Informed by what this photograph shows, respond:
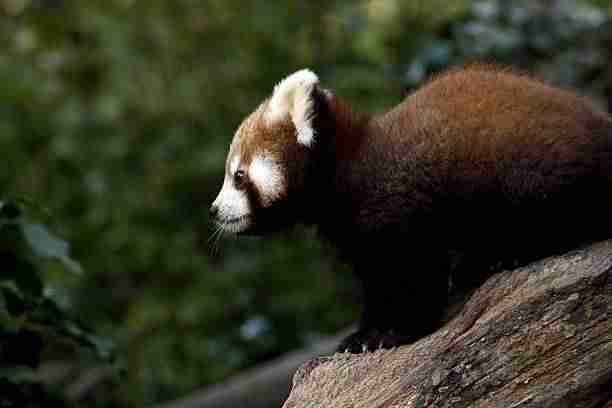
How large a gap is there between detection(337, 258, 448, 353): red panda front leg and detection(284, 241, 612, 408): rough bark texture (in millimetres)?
261

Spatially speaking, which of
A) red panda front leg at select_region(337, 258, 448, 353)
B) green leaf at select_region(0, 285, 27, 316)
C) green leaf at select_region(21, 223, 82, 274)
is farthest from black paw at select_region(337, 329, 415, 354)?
green leaf at select_region(0, 285, 27, 316)

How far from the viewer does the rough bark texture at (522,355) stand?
4398 millimetres

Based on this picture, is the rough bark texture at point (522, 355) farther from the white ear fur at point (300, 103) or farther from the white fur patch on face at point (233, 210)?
the white ear fur at point (300, 103)

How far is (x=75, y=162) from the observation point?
475 inches

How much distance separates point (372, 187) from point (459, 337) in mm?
933

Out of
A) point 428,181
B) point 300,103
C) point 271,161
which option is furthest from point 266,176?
point 428,181

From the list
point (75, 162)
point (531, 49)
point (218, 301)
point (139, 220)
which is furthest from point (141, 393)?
point (531, 49)

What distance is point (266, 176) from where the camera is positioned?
5543 millimetres

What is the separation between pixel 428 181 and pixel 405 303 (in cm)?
60

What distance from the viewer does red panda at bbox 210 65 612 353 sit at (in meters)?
4.94

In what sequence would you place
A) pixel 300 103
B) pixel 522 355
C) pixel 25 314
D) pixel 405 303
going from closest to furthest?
pixel 522 355
pixel 405 303
pixel 300 103
pixel 25 314

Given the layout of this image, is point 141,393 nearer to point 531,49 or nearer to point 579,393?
point 531,49

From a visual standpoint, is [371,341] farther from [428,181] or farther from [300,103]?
[300,103]

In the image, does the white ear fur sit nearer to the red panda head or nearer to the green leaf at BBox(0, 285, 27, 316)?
the red panda head
